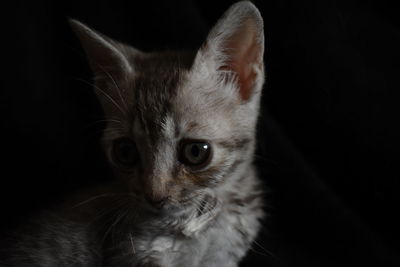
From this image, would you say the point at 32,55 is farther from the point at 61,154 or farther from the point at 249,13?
the point at 249,13

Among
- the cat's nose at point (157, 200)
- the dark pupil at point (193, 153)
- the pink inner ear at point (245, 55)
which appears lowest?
the cat's nose at point (157, 200)

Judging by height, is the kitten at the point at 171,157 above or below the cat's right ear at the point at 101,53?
below

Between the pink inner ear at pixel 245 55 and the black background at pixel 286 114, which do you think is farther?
the black background at pixel 286 114

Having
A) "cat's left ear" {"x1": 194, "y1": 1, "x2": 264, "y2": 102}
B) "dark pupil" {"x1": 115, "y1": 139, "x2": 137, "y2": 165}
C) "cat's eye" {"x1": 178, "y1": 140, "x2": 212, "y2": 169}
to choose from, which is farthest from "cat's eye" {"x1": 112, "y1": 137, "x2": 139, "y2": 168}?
"cat's left ear" {"x1": 194, "y1": 1, "x2": 264, "y2": 102}

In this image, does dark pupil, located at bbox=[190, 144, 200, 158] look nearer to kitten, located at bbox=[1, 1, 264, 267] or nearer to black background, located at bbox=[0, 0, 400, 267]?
kitten, located at bbox=[1, 1, 264, 267]

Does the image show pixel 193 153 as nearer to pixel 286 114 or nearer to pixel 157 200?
pixel 157 200

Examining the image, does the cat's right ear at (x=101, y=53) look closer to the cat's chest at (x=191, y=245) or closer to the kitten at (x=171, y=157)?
the kitten at (x=171, y=157)

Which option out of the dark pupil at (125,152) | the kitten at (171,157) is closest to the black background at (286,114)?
the kitten at (171,157)
